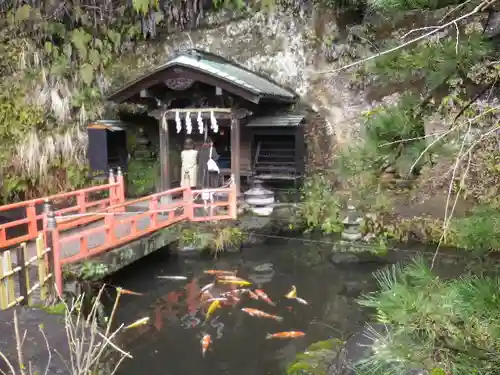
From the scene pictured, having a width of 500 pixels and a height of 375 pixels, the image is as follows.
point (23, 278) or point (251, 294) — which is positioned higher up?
point (23, 278)

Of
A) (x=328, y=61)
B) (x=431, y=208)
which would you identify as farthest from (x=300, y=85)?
(x=431, y=208)

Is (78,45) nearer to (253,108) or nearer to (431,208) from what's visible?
(253,108)

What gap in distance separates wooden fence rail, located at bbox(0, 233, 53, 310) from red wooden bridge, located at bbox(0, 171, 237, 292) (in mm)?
149

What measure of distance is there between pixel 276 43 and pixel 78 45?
6106 millimetres

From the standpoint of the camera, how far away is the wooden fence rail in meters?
6.29

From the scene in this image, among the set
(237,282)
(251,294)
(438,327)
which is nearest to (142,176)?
(237,282)

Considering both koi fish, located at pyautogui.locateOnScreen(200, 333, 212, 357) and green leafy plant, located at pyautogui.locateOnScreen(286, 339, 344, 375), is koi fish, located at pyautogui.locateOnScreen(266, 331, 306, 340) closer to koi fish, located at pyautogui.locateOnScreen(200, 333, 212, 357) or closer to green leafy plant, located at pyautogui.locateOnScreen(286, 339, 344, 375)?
green leafy plant, located at pyautogui.locateOnScreen(286, 339, 344, 375)

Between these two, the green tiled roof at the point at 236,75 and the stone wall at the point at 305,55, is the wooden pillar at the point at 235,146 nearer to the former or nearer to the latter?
the green tiled roof at the point at 236,75

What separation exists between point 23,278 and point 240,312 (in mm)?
3629

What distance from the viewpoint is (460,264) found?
9.37 meters

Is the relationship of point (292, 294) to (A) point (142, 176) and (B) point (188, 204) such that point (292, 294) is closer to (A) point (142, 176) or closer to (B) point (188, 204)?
(B) point (188, 204)

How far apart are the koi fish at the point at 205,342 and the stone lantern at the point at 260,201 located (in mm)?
4920

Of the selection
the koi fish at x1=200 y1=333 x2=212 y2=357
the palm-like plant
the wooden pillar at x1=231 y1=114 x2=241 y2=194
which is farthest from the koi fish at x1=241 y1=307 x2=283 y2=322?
the palm-like plant

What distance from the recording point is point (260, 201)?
1221cm
